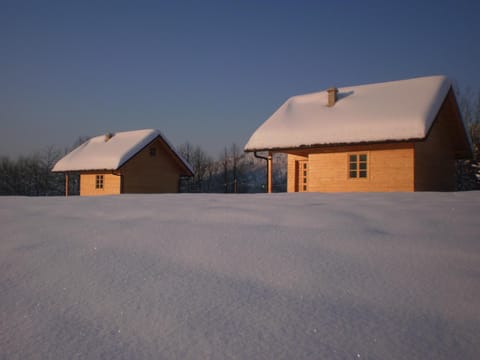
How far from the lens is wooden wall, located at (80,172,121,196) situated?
20.0m

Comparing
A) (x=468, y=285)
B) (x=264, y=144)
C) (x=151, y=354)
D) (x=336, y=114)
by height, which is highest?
(x=336, y=114)

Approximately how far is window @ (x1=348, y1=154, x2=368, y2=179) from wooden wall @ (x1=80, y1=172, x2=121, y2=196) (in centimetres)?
1331

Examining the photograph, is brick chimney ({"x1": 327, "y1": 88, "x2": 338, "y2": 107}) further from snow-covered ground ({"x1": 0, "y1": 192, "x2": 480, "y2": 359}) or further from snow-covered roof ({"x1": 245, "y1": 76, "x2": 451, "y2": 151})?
snow-covered ground ({"x1": 0, "y1": 192, "x2": 480, "y2": 359})

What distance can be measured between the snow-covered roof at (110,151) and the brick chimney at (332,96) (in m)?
10.9

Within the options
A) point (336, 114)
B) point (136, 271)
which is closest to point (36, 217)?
point (136, 271)

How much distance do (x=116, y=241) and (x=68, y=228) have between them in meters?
0.70

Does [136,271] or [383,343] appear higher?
[136,271]

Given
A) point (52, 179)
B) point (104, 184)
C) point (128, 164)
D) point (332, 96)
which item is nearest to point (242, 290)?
point (332, 96)

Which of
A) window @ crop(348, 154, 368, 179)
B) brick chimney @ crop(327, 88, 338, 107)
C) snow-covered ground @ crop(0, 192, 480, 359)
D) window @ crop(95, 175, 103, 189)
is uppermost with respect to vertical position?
brick chimney @ crop(327, 88, 338, 107)

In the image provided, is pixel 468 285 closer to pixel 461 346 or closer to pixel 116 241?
pixel 461 346


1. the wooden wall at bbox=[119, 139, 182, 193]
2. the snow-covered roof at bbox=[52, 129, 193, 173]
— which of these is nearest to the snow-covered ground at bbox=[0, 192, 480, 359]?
the snow-covered roof at bbox=[52, 129, 193, 173]

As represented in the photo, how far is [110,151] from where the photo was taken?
816 inches

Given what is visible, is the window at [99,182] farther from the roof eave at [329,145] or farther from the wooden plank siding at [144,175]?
the roof eave at [329,145]

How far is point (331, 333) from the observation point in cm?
142
